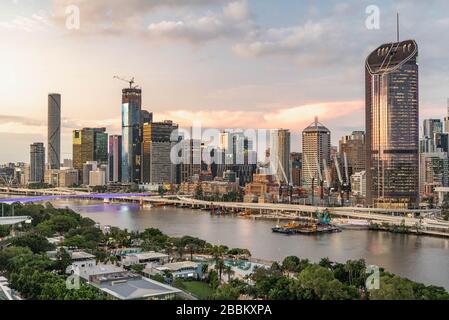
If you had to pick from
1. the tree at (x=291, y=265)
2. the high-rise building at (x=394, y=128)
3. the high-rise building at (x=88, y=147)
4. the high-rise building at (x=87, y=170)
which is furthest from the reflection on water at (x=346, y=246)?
the high-rise building at (x=88, y=147)

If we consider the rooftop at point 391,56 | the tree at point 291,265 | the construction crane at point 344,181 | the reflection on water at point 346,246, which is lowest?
the reflection on water at point 346,246

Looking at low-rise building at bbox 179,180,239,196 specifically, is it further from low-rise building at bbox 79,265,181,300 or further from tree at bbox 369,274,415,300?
tree at bbox 369,274,415,300

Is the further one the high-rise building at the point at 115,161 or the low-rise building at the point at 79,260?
the high-rise building at the point at 115,161

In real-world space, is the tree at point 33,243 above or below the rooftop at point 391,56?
below

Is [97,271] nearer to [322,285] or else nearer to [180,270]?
[180,270]

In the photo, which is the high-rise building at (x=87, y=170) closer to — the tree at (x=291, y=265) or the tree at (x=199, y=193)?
the tree at (x=199, y=193)

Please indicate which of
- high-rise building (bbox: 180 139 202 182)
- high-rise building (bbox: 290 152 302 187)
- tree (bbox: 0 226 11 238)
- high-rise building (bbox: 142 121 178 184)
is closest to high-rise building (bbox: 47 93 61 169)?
high-rise building (bbox: 142 121 178 184)
